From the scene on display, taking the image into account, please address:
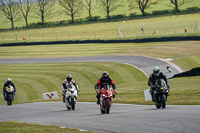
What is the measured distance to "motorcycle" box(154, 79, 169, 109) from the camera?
704 inches

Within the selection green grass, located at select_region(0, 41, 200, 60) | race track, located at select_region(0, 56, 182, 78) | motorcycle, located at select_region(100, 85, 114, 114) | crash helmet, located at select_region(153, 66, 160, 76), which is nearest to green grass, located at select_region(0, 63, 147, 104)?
race track, located at select_region(0, 56, 182, 78)

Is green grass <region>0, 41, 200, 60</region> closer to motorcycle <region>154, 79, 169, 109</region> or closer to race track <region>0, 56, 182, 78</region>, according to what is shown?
race track <region>0, 56, 182, 78</region>

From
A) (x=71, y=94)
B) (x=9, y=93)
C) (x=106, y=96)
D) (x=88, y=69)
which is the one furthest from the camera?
(x=88, y=69)

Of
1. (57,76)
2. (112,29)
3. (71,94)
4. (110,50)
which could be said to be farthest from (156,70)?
(112,29)

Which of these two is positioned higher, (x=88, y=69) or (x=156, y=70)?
(x=156, y=70)

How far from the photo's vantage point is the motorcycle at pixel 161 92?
17.9 metres

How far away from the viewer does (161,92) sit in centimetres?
1789

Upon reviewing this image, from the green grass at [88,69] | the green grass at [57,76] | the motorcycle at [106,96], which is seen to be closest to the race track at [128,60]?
the green grass at [88,69]

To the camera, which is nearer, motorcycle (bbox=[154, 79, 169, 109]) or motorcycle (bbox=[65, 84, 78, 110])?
motorcycle (bbox=[154, 79, 169, 109])

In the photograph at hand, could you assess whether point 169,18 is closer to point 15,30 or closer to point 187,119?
point 15,30

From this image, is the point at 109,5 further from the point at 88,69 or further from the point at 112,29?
the point at 88,69

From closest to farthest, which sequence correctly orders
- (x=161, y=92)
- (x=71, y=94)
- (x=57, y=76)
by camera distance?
(x=161, y=92)
(x=71, y=94)
(x=57, y=76)

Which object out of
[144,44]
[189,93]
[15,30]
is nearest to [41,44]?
[144,44]

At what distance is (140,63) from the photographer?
51.9m
